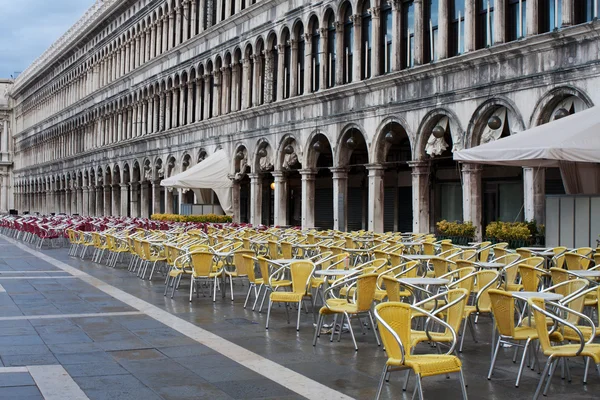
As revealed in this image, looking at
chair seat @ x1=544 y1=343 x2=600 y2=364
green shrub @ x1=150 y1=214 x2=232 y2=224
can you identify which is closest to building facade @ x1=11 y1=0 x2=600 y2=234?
green shrub @ x1=150 y1=214 x2=232 y2=224

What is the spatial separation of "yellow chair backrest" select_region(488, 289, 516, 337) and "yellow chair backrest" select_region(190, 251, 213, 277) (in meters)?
7.11

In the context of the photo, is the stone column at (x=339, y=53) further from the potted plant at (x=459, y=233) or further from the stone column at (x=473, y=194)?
the potted plant at (x=459, y=233)

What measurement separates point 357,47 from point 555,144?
1837 cm

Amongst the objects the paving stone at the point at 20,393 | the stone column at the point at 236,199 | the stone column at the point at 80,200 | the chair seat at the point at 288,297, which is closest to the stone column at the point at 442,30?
the chair seat at the point at 288,297

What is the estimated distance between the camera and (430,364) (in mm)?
6500

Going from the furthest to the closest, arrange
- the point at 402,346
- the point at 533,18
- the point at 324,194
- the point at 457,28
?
the point at 324,194, the point at 457,28, the point at 533,18, the point at 402,346

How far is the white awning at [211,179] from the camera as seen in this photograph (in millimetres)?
A: 30931

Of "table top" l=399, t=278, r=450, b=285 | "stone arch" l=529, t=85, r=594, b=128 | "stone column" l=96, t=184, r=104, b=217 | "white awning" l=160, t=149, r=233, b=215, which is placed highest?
"stone arch" l=529, t=85, r=594, b=128

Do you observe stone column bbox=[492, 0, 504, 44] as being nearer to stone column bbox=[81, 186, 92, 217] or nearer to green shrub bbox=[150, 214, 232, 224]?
green shrub bbox=[150, 214, 232, 224]

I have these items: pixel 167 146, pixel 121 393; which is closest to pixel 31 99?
pixel 167 146

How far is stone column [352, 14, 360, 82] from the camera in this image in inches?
1161

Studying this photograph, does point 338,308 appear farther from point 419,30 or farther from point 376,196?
point 376,196

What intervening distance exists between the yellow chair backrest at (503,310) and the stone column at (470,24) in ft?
56.3

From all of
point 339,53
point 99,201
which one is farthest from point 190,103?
point 99,201
